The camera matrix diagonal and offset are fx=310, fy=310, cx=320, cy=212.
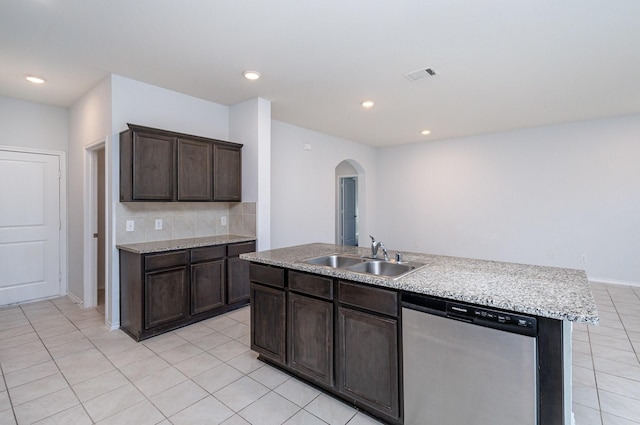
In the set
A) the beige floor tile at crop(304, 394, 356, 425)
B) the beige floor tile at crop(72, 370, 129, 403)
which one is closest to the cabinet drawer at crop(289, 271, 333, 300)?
the beige floor tile at crop(304, 394, 356, 425)

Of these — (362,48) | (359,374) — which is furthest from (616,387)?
(362,48)

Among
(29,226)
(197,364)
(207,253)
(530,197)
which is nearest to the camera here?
(197,364)

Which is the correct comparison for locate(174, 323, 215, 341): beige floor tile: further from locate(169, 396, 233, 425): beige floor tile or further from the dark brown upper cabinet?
the dark brown upper cabinet

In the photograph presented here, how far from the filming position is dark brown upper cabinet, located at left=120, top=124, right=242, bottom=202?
10.2 feet

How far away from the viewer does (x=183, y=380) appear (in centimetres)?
236

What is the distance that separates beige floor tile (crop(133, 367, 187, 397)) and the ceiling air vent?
3.48 m

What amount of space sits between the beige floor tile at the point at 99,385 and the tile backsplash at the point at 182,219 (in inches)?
55.5

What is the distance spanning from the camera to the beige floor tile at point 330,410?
1.94 m

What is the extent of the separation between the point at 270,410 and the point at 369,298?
1004 mm

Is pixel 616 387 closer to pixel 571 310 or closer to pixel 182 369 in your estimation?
pixel 571 310

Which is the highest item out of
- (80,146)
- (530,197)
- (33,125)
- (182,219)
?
(33,125)

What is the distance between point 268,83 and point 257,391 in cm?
302

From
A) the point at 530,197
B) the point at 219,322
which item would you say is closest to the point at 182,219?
the point at 219,322

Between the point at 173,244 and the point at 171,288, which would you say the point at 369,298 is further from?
the point at 173,244
